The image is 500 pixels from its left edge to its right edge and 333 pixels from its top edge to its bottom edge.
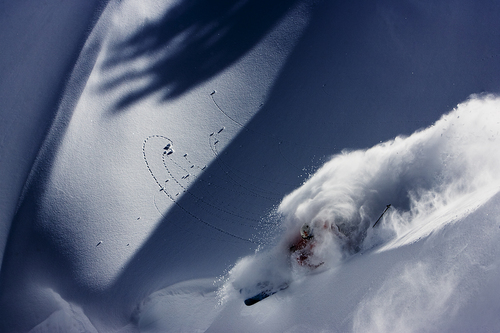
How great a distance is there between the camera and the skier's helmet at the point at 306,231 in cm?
413

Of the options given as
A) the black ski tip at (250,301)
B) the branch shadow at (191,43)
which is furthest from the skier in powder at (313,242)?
the branch shadow at (191,43)

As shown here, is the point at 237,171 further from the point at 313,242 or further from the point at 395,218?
the point at 395,218

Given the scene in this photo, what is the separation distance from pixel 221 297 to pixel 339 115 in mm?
3408

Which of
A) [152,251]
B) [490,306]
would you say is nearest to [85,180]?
[152,251]

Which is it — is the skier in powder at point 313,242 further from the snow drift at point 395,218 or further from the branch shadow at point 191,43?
the branch shadow at point 191,43

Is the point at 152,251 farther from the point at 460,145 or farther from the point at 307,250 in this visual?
the point at 460,145

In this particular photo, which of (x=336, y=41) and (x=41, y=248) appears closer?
(x=41, y=248)

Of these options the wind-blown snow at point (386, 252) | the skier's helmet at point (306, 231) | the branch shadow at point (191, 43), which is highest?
the branch shadow at point (191, 43)

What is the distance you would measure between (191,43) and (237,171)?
7.34 feet

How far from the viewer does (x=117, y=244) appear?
161 inches

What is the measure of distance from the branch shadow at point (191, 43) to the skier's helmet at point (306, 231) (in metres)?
2.82

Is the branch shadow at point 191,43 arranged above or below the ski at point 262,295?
above

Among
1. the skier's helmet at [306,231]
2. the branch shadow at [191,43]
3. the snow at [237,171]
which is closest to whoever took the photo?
the snow at [237,171]

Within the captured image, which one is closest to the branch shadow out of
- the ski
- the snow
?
the snow
